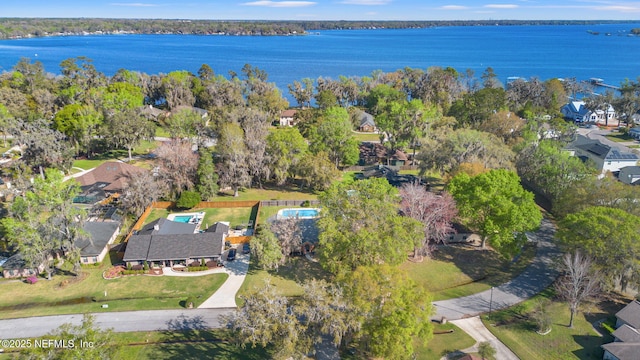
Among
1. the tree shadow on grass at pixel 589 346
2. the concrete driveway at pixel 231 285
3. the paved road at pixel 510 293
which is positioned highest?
the concrete driveway at pixel 231 285

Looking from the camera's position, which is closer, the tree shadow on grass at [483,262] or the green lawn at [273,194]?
the tree shadow on grass at [483,262]

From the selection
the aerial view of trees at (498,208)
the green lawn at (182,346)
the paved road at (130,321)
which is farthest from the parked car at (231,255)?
the aerial view of trees at (498,208)

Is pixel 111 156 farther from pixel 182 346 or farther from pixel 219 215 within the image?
pixel 182 346

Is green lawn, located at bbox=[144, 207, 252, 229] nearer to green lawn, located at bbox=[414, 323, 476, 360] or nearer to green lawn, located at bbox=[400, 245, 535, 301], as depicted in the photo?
green lawn, located at bbox=[400, 245, 535, 301]

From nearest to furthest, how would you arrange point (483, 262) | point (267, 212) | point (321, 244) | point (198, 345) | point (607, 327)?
point (198, 345) < point (607, 327) < point (321, 244) < point (483, 262) < point (267, 212)

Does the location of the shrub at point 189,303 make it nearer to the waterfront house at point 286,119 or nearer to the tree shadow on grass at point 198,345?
the tree shadow on grass at point 198,345

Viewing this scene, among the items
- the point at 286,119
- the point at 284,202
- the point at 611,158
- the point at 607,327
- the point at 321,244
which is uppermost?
the point at 286,119

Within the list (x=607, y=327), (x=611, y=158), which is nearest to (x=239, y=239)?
(x=607, y=327)
